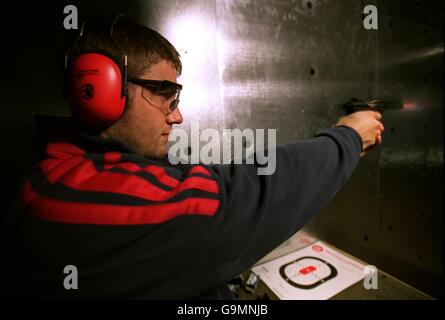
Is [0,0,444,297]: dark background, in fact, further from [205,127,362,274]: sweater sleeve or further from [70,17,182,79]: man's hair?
[205,127,362,274]: sweater sleeve

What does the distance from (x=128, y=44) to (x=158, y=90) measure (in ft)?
0.45

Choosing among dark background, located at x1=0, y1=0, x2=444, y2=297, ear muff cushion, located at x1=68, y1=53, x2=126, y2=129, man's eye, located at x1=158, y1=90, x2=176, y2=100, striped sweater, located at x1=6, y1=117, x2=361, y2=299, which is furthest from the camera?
dark background, located at x1=0, y1=0, x2=444, y2=297

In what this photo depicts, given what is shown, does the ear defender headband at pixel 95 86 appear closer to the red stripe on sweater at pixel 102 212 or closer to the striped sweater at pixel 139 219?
the striped sweater at pixel 139 219

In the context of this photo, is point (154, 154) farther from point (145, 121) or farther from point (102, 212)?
point (102, 212)

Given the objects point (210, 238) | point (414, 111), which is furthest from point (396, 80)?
point (210, 238)

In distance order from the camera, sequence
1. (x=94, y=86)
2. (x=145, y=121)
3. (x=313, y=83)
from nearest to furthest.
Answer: (x=94, y=86)
(x=145, y=121)
(x=313, y=83)

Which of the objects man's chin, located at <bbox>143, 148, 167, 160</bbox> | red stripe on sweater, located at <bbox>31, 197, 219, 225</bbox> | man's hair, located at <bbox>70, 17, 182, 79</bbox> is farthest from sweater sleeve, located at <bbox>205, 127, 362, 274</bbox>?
man's hair, located at <bbox>70, 17, 182, 79</bbox>

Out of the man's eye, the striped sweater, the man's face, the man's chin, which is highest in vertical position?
the man's eye

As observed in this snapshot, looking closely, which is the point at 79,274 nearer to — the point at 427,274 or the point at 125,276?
the point at 125,276

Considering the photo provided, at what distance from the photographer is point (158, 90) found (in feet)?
2.10

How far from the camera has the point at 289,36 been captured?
1.17m

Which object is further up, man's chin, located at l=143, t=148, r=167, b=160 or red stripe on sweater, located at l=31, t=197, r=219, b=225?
man's chin, located at l=143, t=148, r=167, b=160

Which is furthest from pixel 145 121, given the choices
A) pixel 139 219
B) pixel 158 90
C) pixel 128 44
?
pixel 139 219

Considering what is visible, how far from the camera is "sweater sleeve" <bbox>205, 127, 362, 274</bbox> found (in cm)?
48
